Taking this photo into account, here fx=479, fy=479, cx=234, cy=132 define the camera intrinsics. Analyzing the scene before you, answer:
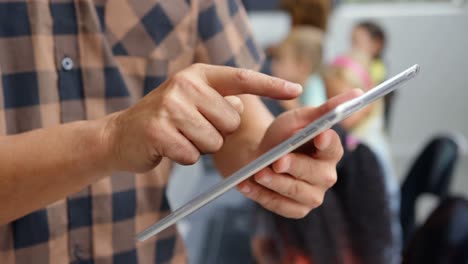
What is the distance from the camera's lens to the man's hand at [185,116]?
15.5 inches

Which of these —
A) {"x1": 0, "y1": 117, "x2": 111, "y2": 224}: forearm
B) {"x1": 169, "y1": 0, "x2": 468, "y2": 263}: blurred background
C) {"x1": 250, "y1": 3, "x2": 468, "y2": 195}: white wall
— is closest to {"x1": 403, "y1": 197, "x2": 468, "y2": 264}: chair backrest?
{"x1": 0, "y1": 117, "x2": 111, "y2": 224}: forearm

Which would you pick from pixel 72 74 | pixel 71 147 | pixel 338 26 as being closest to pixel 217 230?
pixel 72 74

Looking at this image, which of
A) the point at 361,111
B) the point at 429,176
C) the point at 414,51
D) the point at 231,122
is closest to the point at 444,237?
the point at 429,176

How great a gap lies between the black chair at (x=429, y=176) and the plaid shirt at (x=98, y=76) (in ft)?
3.40

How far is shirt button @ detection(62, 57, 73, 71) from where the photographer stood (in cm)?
57

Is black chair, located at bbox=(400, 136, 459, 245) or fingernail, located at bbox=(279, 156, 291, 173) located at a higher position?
fingernail, located at bbox=(279, 156, 291, 173)

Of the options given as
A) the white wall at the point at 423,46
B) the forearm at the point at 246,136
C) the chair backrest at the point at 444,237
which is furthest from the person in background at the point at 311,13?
the forearm at the point at 246,136

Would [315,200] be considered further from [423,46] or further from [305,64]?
[423,46]

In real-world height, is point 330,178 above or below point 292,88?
below

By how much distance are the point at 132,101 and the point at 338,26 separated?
2.50 meters

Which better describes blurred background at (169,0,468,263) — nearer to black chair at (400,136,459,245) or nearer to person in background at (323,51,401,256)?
person in background at (323,51,401,256)

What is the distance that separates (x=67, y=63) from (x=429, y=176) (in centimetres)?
128

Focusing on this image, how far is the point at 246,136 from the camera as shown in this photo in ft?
1.93

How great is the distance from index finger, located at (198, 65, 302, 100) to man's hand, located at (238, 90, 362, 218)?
0.12ft
